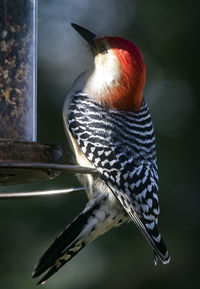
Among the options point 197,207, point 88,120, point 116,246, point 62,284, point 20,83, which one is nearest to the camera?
point 20,83

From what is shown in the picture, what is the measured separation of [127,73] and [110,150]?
2.04 feet

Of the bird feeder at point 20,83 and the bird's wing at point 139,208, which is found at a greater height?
→ the bird feeder at point 20,83

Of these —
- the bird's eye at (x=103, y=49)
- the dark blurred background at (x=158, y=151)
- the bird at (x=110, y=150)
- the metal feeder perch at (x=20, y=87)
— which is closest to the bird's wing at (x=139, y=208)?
the bird at (x=110, y=150)

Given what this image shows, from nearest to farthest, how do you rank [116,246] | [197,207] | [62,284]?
1. [62,284]
2. [116,246]
3. [197,207]

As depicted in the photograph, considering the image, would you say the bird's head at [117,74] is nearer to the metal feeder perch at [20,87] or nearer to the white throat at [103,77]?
the white throat at [103,77]

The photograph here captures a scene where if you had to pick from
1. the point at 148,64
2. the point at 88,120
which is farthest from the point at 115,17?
the point at 88,120

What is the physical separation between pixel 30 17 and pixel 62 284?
2.96 m

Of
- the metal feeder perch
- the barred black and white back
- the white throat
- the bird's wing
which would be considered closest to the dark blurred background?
the white throat

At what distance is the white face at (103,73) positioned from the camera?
Result: 5223mm

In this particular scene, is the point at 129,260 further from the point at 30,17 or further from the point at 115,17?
the point at 30,17

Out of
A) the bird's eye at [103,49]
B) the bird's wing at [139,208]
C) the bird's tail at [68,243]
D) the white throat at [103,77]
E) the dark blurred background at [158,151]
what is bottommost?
the dark blurred background at [158,151]

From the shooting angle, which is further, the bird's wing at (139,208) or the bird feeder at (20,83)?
the bird's wing at (139,208)

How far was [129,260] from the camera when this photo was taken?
7.42 metres

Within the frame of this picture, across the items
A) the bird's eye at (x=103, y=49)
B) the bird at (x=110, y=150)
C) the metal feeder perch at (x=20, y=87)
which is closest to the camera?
the metal feeder perch at (x=20, y=87)
